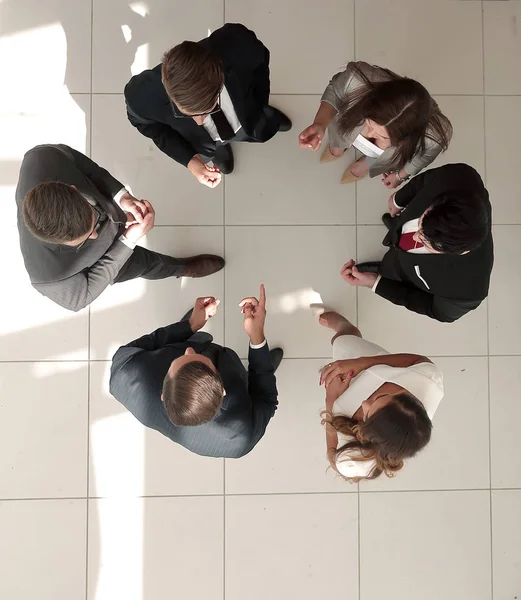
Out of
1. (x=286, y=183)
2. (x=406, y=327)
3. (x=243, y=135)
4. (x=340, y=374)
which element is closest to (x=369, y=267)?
(x=406, y=327)

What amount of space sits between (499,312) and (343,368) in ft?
4.21

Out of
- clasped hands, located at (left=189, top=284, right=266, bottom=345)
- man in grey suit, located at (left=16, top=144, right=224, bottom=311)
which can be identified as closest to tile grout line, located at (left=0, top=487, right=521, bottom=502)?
clasped hands, located at (left=189, top=284, right=266, bottom=345)

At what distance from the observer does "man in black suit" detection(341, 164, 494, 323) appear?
5.29 ft

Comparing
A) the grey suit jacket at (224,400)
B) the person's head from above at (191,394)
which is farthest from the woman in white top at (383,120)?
the person's head from above at (191,394)

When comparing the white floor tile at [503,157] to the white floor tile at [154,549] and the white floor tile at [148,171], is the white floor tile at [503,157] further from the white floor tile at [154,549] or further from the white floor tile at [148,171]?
the white floor tile at [154,549]

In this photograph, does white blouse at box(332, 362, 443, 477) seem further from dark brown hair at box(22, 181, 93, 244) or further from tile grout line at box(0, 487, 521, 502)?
dark brown hair at box(22, 181, 93, 244)

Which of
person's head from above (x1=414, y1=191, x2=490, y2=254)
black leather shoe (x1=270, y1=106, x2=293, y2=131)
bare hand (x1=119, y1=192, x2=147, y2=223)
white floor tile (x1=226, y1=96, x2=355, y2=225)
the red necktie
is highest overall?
person's head from above (x1=414, y1=191, x2=490, y2=254)

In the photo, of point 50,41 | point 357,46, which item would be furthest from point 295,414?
point 50,41

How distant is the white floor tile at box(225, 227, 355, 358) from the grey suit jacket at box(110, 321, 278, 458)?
0.60 meters

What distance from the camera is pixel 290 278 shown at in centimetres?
271

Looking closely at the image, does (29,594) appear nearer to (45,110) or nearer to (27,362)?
(27,362)

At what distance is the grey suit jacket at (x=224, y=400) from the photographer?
1.91 m

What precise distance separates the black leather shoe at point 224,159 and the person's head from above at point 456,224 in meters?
1.28

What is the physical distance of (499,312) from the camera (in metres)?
2.77
